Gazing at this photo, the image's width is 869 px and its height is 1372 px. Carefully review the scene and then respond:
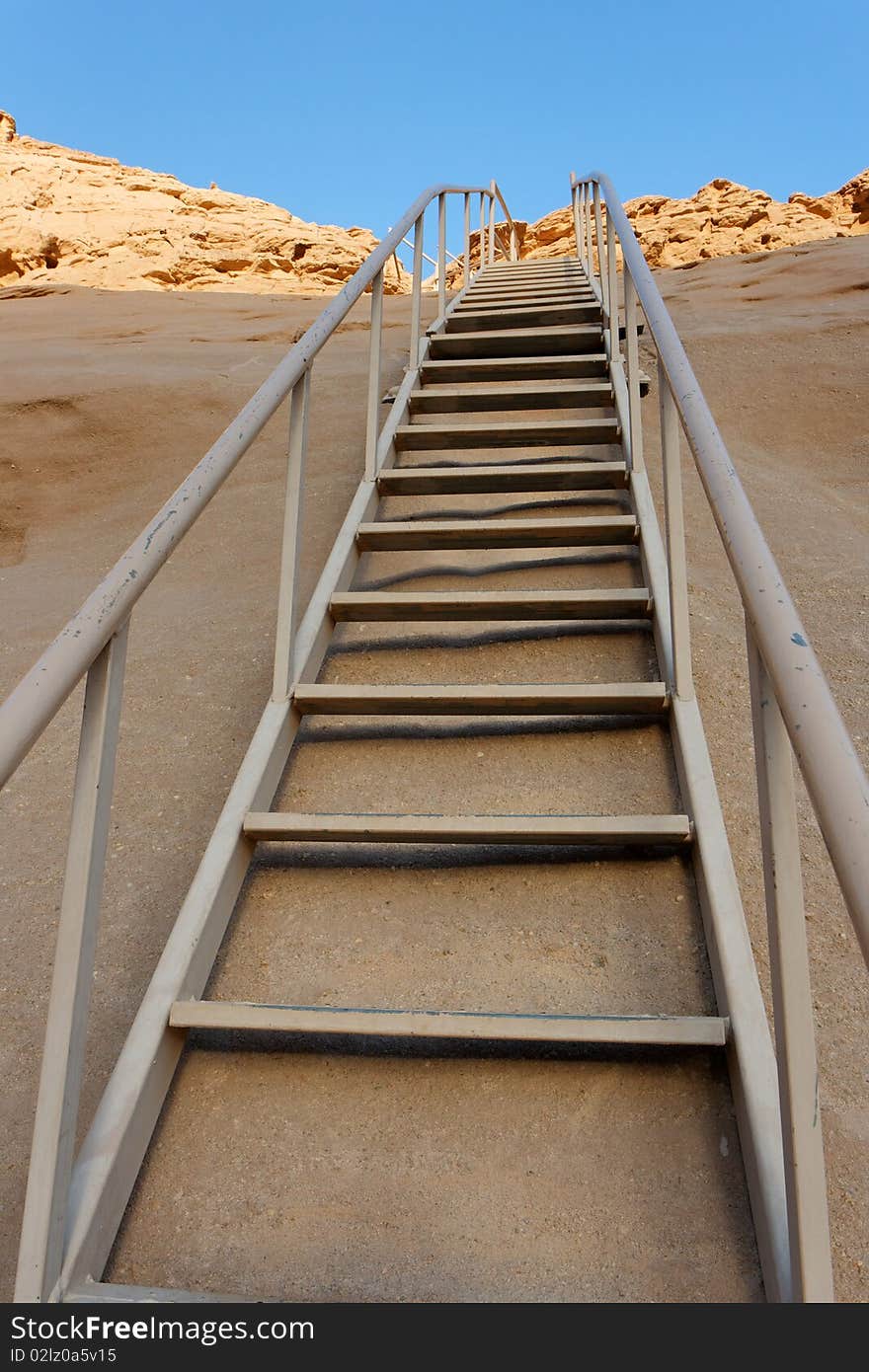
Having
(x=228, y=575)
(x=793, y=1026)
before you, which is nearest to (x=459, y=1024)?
(x=793, y=1026)

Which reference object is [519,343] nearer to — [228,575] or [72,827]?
[228,575]

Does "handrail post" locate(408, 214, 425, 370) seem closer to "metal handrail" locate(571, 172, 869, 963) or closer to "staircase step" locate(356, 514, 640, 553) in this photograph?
"staircase step" locate(356, 514, 640, 553)

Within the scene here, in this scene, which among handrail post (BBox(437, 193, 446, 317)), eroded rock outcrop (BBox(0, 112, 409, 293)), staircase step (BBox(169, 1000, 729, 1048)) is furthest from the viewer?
eroded rock outcrop (BBox(0, 112, 409, 293))

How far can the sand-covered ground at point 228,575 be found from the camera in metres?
1.72

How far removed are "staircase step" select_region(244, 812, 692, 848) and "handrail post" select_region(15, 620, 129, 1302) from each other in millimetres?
624

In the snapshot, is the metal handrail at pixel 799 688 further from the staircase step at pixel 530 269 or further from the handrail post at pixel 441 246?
the staircase step at pixel 530 269

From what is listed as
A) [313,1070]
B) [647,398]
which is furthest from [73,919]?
[647,398]

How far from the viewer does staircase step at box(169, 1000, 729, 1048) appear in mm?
1452

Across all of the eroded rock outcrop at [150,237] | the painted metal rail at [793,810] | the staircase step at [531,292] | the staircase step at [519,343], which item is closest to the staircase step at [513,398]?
the staircase step at [519,343]

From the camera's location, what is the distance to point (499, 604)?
2566 millimetres

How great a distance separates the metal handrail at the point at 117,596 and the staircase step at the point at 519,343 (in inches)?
95.5

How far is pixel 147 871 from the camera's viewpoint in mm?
2195

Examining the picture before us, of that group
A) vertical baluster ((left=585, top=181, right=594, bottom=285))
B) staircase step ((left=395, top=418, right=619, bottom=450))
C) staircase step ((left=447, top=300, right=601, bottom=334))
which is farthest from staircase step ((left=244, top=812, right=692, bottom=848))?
vertical baluster ((left=585, top=181, right=594, bottom=285))

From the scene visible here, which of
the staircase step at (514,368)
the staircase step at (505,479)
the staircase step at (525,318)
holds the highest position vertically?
the staircase step at (525,318)
